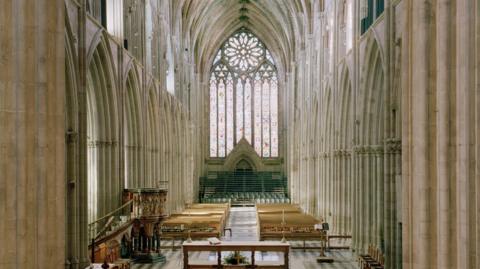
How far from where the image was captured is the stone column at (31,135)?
9352 mm

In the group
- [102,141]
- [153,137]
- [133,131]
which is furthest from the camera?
[153,137]

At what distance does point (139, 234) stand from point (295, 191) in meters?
26.5

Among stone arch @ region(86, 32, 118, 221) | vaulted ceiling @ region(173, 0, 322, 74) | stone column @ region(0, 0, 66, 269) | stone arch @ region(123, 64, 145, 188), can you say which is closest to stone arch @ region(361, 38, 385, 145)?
stone arch @ region(86, 32, 118, 221)

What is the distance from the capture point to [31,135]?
966cm

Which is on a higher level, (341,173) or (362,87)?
(362,87)

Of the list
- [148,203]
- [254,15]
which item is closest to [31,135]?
[148,203]

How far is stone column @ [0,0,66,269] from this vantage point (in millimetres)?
9352

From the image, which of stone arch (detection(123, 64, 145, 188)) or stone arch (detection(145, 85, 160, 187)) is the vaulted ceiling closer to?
stone arch (detection(145, 85, 160, 187))

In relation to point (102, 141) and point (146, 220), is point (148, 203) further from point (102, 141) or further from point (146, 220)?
point (102, 141)

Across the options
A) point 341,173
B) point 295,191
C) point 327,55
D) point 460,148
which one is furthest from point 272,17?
point 460,148

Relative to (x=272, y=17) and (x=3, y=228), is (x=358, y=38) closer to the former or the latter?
(x=3, y=228)

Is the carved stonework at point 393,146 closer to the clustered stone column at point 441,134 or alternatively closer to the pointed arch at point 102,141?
the clustered stone column at point 441,134

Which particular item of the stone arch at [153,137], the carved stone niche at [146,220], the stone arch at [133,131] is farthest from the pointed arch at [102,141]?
the stone arch at [153,137]

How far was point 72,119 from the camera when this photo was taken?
582 inches
